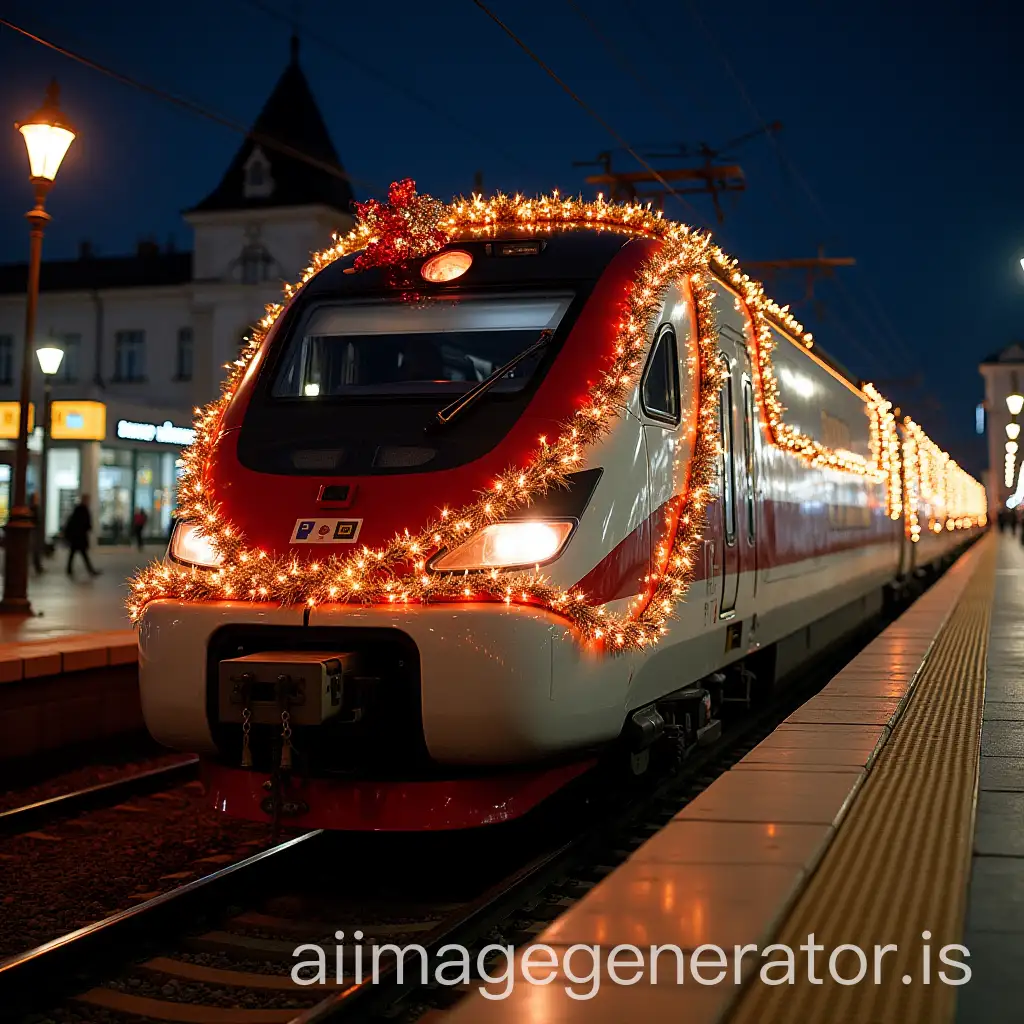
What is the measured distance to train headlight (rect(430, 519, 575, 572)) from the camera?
18.7 feet

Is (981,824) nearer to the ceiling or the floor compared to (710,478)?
nearer to the floor

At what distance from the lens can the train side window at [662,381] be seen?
22.1ft

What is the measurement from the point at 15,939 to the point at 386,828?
5.21 ft

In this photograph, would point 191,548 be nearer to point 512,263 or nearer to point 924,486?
point 512,263

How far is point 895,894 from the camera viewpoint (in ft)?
14.4

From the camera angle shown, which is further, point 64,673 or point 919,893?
point 64,673

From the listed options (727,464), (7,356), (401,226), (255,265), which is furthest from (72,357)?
(727,464)

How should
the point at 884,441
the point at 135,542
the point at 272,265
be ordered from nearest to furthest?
the point at 884,441
the point at 135,542
the point at 272,265

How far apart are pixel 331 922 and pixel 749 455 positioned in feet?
14.2

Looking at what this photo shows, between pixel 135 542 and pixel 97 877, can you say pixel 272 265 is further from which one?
pixel 97 877

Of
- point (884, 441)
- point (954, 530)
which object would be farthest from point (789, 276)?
point (954, 530)

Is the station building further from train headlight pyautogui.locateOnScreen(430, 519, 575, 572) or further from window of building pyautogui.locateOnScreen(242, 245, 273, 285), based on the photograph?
train headlight pyautogui.locateOnScreen(430, 519, 575, 572)

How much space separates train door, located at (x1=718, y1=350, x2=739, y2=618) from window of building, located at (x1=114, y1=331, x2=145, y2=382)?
4846 centimetres

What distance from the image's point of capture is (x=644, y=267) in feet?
23.2
